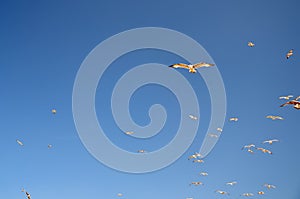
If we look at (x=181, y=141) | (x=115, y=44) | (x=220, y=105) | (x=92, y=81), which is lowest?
(x=181, y=141)

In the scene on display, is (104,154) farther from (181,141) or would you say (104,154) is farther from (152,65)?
(152,65)

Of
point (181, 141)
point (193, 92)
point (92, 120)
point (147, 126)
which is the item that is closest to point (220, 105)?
point (193, 92)

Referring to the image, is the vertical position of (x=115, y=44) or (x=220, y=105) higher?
(x=115, y=44)

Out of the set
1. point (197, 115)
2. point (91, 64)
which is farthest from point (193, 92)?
point (91, 64)

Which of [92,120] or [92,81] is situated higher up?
[92,81]

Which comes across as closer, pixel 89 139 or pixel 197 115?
pixel 197 115

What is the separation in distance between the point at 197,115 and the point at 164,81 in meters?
7.02

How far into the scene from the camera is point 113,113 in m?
46.2

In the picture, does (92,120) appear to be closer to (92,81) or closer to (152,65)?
(92,81)

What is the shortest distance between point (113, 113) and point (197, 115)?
11146 mm

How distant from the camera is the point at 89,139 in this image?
154 feet

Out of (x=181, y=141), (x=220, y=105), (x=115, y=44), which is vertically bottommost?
(x=181, y=141)

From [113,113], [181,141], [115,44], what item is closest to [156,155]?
[181,141]

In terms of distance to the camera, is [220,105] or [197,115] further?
[220,105]
